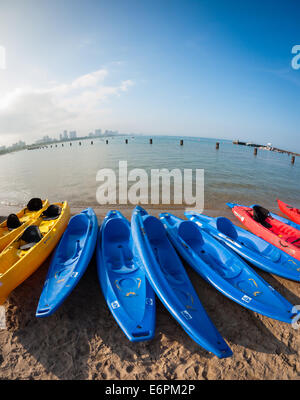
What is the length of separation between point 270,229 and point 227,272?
11.6 ft

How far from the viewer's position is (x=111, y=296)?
3.47 meters

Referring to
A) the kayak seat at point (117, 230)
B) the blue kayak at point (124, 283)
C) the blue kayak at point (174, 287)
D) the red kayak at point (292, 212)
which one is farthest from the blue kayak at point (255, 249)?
the red kayak at point (292, 212)

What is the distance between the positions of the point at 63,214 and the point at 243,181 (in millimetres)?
13514

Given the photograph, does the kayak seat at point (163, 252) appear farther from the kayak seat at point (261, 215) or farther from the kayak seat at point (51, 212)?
the kayak seat at point (261, 215)

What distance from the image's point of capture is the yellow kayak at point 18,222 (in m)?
5.06

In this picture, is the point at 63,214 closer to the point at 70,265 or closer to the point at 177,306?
the point at 70,265

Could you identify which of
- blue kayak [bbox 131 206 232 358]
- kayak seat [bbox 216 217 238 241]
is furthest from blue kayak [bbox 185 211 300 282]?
blue kayak [bbox 131 206 232 358]

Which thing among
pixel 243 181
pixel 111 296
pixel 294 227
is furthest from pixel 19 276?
pixel 243 181

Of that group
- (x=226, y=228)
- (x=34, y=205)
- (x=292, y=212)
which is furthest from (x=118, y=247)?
(x=292, y=212)

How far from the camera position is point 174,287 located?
12.5ft

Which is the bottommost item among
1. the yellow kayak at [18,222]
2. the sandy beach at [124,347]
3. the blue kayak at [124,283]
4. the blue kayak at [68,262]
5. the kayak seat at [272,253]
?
the sandy beach at [124,347]

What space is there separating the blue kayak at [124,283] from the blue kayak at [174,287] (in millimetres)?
335

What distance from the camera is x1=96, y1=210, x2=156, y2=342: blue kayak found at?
9.84ft

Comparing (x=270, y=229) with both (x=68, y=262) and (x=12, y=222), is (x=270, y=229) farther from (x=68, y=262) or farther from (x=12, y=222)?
(x=12, y=222)
